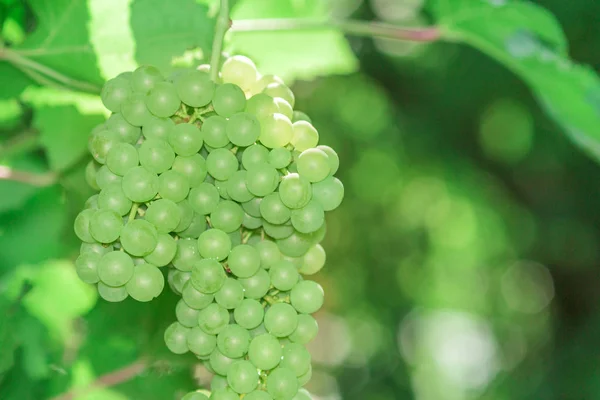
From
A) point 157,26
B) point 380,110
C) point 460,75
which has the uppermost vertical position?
point 157,26

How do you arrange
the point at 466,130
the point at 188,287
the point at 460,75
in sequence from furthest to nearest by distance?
the point at 466,130, the point at 460,75, the point at 188,287

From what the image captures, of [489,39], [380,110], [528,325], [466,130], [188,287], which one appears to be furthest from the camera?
[528,325]

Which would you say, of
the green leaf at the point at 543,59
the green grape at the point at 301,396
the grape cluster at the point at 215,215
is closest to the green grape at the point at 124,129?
the grape cluster at the point at 215,215

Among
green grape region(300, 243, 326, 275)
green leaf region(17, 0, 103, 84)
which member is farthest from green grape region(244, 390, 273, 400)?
green leaf region(17, 0, 103, 84)

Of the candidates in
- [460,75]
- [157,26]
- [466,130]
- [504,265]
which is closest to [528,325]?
[504,265]

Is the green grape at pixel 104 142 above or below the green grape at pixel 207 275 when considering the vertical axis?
above

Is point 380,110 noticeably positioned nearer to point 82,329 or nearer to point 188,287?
point 82,329

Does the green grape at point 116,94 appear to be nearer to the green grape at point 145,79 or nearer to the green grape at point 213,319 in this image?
the green grape at point 145,79
